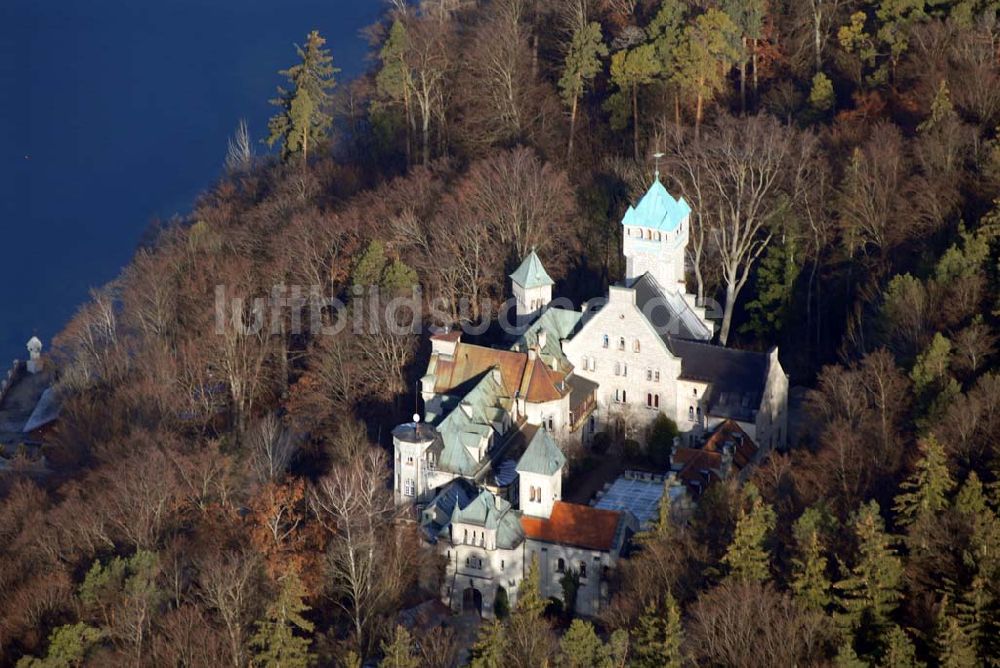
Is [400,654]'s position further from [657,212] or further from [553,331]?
[657,212]

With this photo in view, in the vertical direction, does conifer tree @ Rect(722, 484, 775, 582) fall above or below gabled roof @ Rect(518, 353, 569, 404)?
below

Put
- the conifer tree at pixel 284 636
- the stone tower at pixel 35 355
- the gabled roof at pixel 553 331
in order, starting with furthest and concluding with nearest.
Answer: the stone tower at pixel 35 355 → the gabled roof at pixel 553 331 → the conifer tree at pixel 284 636

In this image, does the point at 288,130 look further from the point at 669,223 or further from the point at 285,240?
the point at 669,223

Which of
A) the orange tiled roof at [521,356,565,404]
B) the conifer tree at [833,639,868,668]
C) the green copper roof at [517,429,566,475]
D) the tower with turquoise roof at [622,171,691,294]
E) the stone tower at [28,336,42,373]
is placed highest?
the tower with turquoise roof at [622,171,691,294]

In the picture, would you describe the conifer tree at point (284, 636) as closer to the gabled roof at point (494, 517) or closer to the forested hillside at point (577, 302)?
the forested hillside at point (577, 302)

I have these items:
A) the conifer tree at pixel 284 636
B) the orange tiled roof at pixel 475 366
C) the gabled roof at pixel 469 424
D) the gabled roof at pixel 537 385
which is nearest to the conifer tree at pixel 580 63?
the orange tiled roof at pixel 475 366

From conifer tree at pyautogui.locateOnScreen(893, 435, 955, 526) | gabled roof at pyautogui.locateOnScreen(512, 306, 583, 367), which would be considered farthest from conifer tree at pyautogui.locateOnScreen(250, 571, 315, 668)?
conifer tree at pyautogui.locateOnScreen(893, 435, 955, 526)

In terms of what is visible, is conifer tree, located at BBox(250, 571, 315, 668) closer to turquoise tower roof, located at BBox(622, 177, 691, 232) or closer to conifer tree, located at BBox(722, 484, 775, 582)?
conifer tree, located at BBox(722, 484, 775, 582)
